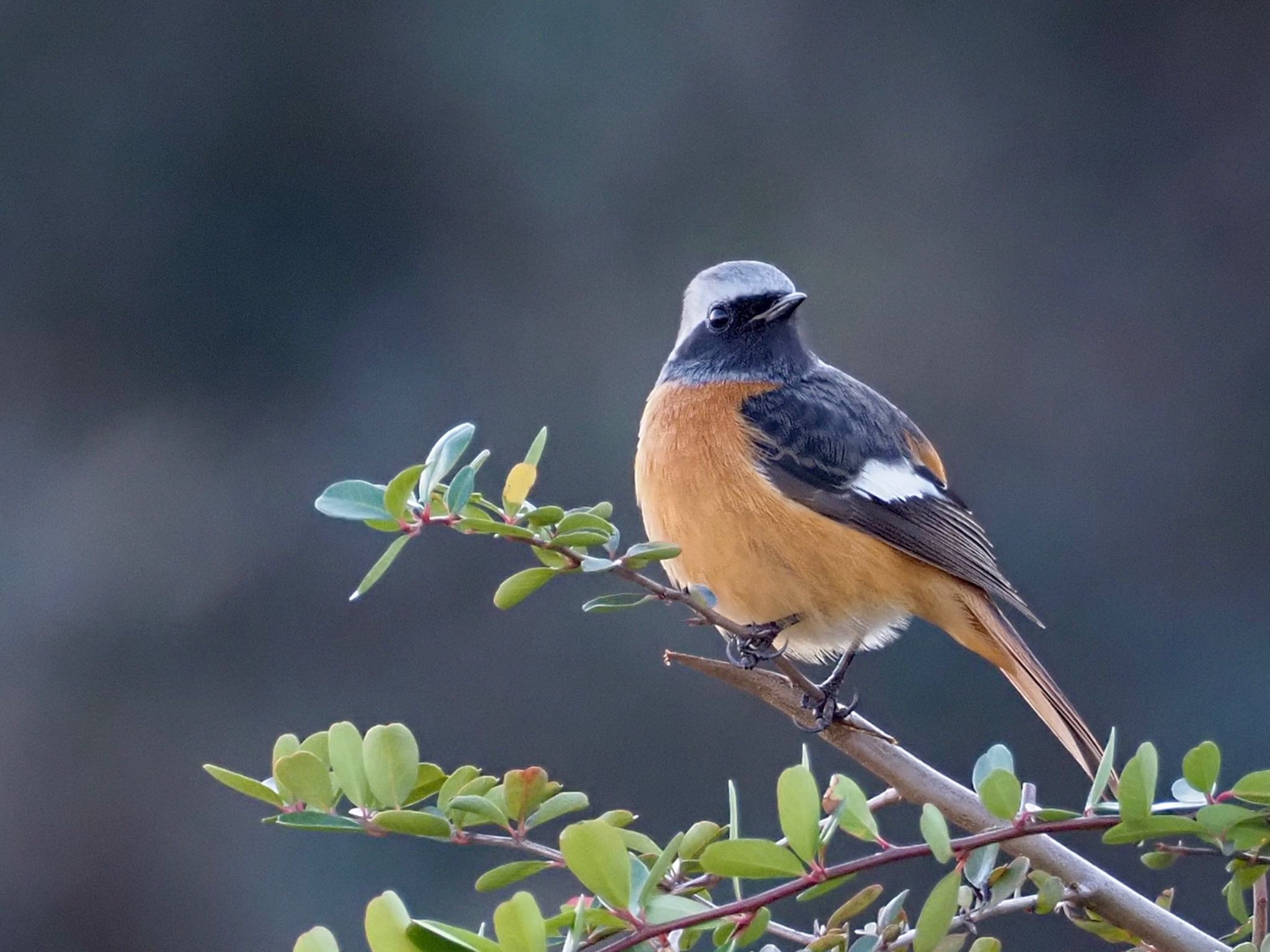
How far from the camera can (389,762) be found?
1.16 metres

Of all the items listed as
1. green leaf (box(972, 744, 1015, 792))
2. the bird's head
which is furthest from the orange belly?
green leaf (box(972, 744, 1015, 792))

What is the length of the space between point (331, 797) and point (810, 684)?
54 centimetres

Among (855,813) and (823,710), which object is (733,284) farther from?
(855,813)

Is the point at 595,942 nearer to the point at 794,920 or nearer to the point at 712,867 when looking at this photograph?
the point at 712,867

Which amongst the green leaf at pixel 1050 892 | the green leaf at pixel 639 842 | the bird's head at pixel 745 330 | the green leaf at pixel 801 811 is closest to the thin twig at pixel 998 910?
the green leaf at pixel 1050 892

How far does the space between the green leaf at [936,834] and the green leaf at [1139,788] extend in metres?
0.13

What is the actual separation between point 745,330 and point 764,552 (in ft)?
2.21

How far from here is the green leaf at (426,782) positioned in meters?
1.21

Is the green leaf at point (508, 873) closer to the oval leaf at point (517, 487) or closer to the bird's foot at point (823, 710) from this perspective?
the oval leaf at point (517, 487)

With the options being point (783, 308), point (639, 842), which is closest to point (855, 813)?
point (639, 842)

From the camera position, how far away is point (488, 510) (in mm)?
1292

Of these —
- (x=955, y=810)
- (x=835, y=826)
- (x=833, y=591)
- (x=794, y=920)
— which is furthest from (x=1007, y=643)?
(x=794, y=920)

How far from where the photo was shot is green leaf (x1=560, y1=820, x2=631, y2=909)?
979 mm

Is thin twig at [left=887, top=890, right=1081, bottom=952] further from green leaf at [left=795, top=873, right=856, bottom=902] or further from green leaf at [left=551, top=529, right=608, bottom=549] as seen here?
green leaf at [left=551, top=529, right=608, bottom=549]
